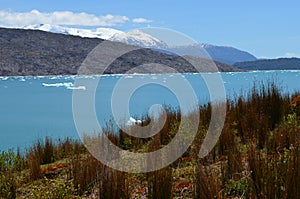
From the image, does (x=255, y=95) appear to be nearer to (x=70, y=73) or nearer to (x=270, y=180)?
(x=270, y=180)

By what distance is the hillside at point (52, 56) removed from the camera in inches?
2158

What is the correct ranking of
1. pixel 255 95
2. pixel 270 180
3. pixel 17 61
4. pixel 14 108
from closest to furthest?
1. pixel 270 180
2. pixel 255 95
3. pixel 14 108
4. pixel 17 61

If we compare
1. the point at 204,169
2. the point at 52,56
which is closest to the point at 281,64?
the point at 52,56

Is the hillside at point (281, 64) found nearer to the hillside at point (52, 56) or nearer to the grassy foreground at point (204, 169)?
the hillside at point (52, 56)

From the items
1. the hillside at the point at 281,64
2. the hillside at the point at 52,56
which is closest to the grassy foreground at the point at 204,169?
the hillside at the point at 52,56

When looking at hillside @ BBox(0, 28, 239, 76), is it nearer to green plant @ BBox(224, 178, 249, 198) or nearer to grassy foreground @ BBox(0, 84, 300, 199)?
grassy foreground @ BBox(0, 84, 300, 199)

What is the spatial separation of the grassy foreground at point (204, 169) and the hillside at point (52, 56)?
140 feet

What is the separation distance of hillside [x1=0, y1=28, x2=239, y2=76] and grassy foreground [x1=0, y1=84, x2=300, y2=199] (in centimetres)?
4277

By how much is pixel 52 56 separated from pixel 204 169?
196 ft

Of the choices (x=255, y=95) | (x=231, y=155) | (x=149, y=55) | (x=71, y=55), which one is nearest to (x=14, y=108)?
(x=255, y=95)

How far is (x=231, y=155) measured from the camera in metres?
3.40

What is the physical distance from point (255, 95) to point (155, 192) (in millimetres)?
3838

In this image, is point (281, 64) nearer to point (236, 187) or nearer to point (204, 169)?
point (236, 187)

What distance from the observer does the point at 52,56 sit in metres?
60.3
